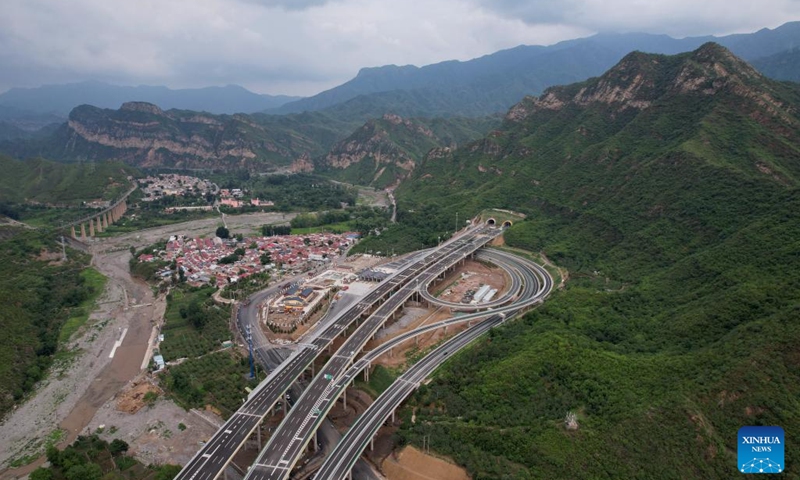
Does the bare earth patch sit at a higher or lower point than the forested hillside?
lower

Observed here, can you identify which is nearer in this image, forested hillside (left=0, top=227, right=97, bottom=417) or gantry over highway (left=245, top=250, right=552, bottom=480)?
gantry over highway (left=245, top=250, right=552, bottom=480)

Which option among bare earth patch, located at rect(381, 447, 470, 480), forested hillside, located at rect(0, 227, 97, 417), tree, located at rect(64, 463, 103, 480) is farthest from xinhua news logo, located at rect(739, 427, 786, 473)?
forested hillside, located at rect(0, 227, 97, 417)

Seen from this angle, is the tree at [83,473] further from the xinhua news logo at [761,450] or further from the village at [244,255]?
the xinhua news logo at [761,450]

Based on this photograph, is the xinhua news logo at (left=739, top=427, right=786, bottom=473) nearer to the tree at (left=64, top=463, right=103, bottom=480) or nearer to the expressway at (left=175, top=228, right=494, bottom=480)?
the expressway at (left=175, top=228, right=494, bottom=480)

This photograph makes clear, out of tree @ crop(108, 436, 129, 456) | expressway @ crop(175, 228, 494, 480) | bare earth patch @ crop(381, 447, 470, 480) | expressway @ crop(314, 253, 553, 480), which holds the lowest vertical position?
bare earth patch @ crop(381, 447, 470, 480)

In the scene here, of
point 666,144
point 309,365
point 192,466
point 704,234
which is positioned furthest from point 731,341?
point 666,144

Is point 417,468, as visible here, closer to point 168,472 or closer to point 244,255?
point 168,472
